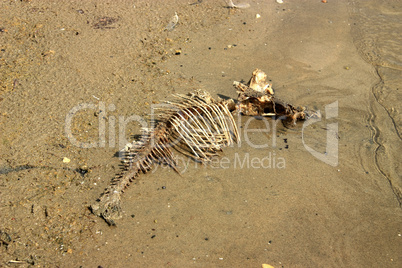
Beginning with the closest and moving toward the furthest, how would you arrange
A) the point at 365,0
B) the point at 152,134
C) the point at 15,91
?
the point at 152,134 → the point at 15,91 → the point at 365,0

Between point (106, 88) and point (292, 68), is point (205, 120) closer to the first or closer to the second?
point (106, 88)

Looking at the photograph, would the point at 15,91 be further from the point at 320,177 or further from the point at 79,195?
the point at 320,177

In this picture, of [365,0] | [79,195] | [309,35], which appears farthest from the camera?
[365,0]

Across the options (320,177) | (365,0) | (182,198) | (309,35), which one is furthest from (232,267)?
(365,0)

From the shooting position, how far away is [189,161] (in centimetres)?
378

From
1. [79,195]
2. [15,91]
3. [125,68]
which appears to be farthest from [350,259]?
[15,91]

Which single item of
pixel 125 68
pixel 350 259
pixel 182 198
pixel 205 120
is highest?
pixel 125 68

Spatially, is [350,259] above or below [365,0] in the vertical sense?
below

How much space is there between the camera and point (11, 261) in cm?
269

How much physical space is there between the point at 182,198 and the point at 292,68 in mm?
2779

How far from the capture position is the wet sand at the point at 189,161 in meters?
2.99

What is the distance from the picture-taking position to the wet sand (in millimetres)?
2988

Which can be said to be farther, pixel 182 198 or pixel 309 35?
pixel 309 35

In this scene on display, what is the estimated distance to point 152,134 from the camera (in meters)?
3.61
